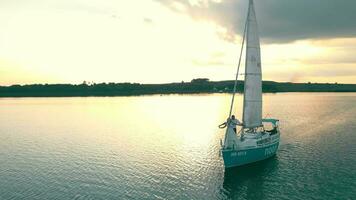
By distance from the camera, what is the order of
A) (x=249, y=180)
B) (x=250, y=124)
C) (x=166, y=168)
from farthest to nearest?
(x=250, y=124) < (x=166, y=168) < (x=249, y=180)

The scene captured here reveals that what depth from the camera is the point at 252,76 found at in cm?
4931

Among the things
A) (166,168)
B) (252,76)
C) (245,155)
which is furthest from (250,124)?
(166,168)

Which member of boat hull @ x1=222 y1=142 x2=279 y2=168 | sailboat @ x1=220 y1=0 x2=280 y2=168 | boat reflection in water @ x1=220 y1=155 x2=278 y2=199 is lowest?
boat reflection in water @ x1=220 y1=155 x2=278 y2=199

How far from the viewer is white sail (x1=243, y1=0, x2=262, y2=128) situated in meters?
47.6

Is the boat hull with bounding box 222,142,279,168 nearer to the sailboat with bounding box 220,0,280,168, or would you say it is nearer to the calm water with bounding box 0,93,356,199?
the sailboat with bounding box 220,0,280,168

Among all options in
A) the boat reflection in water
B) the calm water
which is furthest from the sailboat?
the calm water

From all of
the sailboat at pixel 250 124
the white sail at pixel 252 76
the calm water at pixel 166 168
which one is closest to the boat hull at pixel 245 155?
the sailboat at pixel 250 124

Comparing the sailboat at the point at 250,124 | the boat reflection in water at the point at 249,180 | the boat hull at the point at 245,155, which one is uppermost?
the sailboat at the point at 250,124

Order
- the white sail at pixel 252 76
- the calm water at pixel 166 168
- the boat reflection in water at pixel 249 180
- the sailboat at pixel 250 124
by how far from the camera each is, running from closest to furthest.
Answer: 1. the boat reflection in water at pixel 249 180
2. the calm water at pixel 166 168
3. the sailboat at pixel 250 124
4. the white sail at pixel 252 76

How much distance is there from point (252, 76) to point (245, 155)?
11.1 meters

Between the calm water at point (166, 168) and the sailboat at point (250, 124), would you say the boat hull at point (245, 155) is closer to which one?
the sailboat at point (250, 124)

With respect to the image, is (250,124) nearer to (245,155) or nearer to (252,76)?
(245,155)

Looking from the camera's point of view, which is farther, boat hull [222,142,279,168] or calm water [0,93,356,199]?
boat hull [222,142,279,168]

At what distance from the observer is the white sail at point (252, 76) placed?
47594mm
